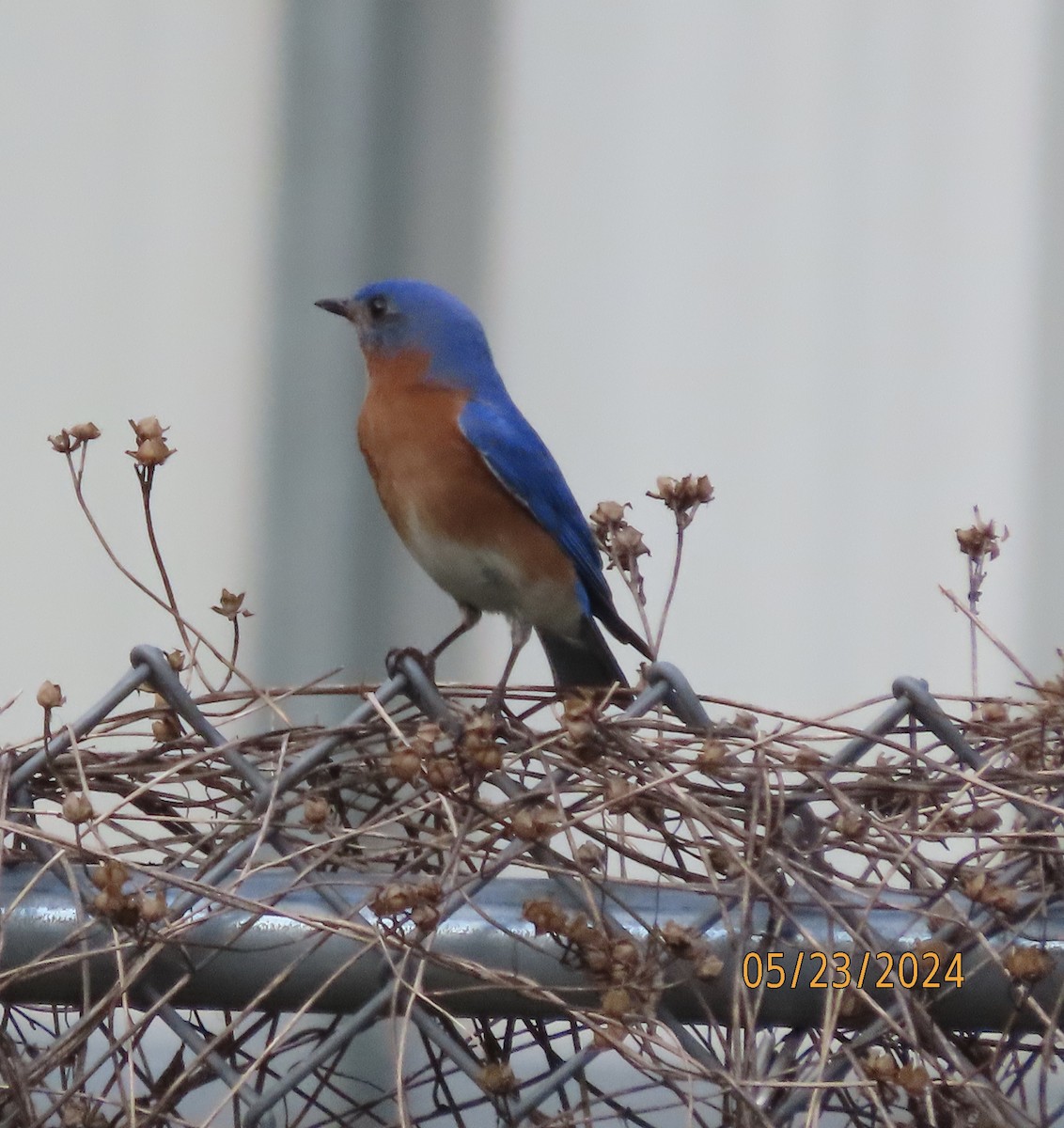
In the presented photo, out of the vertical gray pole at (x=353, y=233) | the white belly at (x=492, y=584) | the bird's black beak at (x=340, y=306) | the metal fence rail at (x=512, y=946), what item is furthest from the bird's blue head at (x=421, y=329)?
the metal fence rail at (x=512, y=946)

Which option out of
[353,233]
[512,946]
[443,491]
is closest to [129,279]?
[353,233]

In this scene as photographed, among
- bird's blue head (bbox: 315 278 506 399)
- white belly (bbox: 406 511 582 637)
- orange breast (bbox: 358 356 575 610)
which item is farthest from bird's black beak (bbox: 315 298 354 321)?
white belly (bbox: 406 511 582 637)

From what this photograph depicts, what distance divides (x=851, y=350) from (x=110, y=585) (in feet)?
4.65

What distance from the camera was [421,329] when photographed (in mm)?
2002

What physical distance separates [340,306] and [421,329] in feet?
0.44

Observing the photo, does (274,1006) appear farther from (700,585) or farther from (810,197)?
(810,197)

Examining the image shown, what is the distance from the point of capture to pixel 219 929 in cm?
83

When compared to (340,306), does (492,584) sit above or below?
below

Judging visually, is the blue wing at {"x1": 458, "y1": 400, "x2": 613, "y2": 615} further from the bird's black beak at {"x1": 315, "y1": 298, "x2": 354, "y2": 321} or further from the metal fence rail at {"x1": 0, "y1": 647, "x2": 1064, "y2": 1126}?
the metal fence rail at {"x1": 0, "y1": 647, "x2": 1064, "y2": 1126}

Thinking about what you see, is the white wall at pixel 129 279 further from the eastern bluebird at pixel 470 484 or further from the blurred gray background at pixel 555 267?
the eastern bluebird at pixel 470 484

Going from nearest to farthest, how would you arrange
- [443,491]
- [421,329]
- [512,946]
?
[512,946]
[443,491]
[421,329]

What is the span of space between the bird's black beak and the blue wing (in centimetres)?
24

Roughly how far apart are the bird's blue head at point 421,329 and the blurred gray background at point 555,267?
445mm

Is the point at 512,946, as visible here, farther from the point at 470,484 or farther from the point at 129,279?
the point at 129,279
